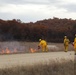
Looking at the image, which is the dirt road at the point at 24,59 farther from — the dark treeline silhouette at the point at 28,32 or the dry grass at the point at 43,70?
the dark treeline silhouette at the point at 28,32

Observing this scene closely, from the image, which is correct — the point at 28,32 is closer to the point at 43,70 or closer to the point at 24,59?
the point at 24,59

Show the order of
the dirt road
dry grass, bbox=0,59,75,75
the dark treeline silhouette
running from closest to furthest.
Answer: dry grass, bbox=0,59,75,75 → the dirt road → the dark treeline silhouette

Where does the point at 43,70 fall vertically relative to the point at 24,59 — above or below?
above

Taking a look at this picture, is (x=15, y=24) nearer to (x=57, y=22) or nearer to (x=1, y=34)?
(x=1, y=34)

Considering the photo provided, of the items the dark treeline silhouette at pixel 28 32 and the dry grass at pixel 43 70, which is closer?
the dry grass at pixel 43 70

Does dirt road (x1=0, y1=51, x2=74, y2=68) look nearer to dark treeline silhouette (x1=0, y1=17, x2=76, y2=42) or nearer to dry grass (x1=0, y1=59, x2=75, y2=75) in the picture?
dry grass (x1=0, y1=59, x2=75, y2=75)

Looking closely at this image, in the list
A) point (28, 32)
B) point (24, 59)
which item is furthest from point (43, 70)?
point (28, 32)

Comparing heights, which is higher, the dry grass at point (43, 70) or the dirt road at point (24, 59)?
the dry grass at point (43, 70)

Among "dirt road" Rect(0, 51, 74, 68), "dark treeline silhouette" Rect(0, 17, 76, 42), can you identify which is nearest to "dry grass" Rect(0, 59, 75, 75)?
"dirt road" Rect(0, 51, 74, 68)

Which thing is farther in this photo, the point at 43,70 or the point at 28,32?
the point at 28,32

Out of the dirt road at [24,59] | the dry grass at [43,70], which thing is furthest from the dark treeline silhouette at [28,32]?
the dry grass at [43,70]

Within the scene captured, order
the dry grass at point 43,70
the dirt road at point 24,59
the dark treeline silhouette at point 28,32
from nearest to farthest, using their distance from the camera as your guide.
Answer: the dry grass at point 43,70 → the dirt road at point 24,59 → the dark treeline silhouette at point 28,32

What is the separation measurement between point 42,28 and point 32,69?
222ft

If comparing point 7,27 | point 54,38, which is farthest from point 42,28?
point 7,27
